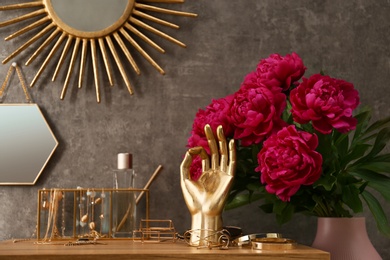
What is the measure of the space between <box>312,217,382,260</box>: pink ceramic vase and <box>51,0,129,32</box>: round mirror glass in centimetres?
88

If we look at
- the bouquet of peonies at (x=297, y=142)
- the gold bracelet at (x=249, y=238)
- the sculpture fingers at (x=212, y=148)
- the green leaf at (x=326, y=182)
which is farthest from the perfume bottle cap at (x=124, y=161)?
the green leaf at (x=326, y=182)

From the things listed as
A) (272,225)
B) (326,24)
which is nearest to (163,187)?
(272,225)

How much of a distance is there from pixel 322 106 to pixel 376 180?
276mm

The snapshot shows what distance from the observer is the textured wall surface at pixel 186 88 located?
1.71 meters

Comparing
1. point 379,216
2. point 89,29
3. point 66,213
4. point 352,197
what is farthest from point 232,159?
point 89,29

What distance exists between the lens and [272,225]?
1707 mm

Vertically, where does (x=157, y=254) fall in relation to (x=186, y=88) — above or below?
below

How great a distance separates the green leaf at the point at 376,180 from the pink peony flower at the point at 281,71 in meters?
0.27

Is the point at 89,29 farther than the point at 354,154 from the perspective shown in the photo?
Yes

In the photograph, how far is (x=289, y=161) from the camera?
1239 mm

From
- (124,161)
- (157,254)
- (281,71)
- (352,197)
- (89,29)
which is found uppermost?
(89,29)

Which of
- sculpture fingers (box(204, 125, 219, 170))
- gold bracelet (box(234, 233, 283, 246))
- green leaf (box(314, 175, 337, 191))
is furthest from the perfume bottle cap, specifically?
green leaf (box(314, 175, 337, 191))

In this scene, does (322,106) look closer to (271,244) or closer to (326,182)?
(326,182)

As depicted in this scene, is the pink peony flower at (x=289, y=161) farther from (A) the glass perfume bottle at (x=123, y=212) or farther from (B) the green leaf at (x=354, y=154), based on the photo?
(A) the glass perfume bottle at (x=123, y=212)
